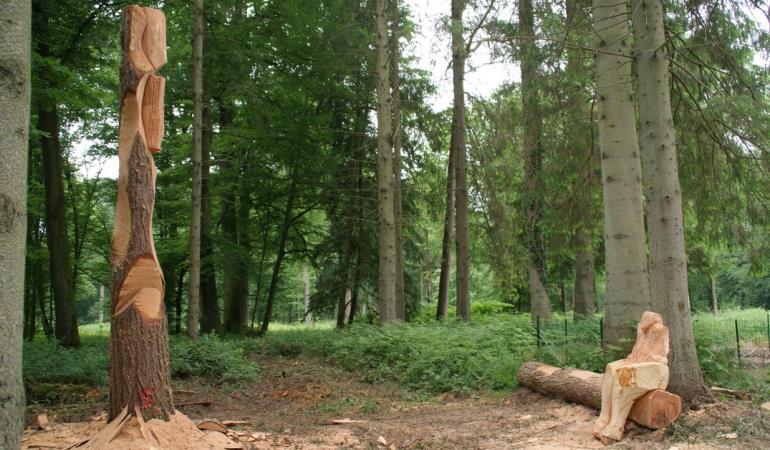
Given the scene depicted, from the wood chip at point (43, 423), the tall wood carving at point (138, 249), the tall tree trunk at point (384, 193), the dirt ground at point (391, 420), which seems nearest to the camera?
the tall wood carving at point (138, 249)

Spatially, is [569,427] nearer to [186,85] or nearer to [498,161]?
[498,161]

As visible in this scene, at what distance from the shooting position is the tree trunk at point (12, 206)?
324 cm

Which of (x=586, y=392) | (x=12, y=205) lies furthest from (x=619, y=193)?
(x=12, y=205)

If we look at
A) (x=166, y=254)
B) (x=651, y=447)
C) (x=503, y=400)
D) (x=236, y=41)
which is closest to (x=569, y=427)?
(x=651, y=447)

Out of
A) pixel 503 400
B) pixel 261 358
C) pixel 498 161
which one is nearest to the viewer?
pixel 503 400

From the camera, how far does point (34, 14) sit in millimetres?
11078

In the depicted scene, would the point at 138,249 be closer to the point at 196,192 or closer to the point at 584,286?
the point at 196,192

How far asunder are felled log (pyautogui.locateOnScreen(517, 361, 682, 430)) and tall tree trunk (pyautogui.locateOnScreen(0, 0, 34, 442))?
5307 mm

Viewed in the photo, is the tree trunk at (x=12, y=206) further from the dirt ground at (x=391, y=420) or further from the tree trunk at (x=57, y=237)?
the tree trunk at (x=57, y=237)

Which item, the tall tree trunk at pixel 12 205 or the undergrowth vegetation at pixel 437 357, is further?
the undergrowth vegetation at pixel 437 357

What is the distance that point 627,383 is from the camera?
5.71 m

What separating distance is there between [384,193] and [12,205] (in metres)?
10.5

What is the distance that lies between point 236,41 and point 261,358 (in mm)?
7561

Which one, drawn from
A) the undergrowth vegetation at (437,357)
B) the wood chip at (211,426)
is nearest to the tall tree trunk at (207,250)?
the undergrowth vegetation at (437,357)
